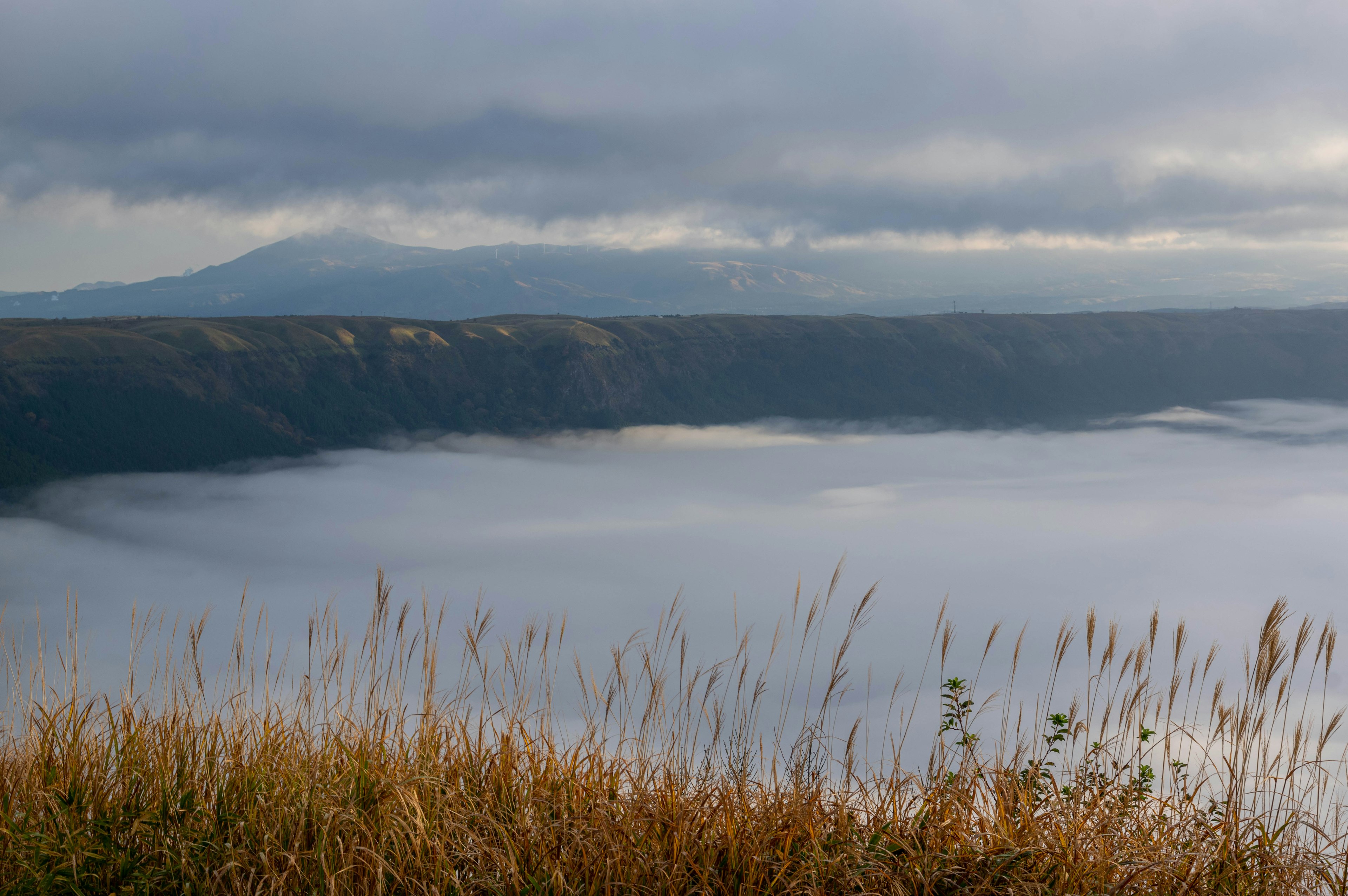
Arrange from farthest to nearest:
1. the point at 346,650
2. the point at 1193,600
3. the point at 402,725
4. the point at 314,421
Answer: the point at 314,421 < the point at 1193,600 < the point at 346,650 < the point at 402,725

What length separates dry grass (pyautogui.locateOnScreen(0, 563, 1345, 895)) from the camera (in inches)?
136

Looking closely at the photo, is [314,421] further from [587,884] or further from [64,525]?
[587,884]

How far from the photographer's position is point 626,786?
4340mm

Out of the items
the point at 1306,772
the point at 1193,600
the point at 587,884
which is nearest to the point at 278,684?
the point at 587,884

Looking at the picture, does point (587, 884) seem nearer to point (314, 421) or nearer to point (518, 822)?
point (518, 822)

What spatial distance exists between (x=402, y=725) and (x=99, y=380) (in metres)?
182

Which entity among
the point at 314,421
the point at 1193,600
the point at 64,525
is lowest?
the point at 1193,600

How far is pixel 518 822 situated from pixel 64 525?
194 metres

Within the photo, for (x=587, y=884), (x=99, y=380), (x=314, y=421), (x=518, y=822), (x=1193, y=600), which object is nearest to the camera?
(x=587, y=884)

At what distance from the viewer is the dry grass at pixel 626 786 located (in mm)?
3449

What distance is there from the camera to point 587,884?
11.2ft

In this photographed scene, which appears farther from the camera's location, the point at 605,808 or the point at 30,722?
the point at 30,722

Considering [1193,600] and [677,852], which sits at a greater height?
[677,852]

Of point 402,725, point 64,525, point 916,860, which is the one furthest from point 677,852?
point 64,525
